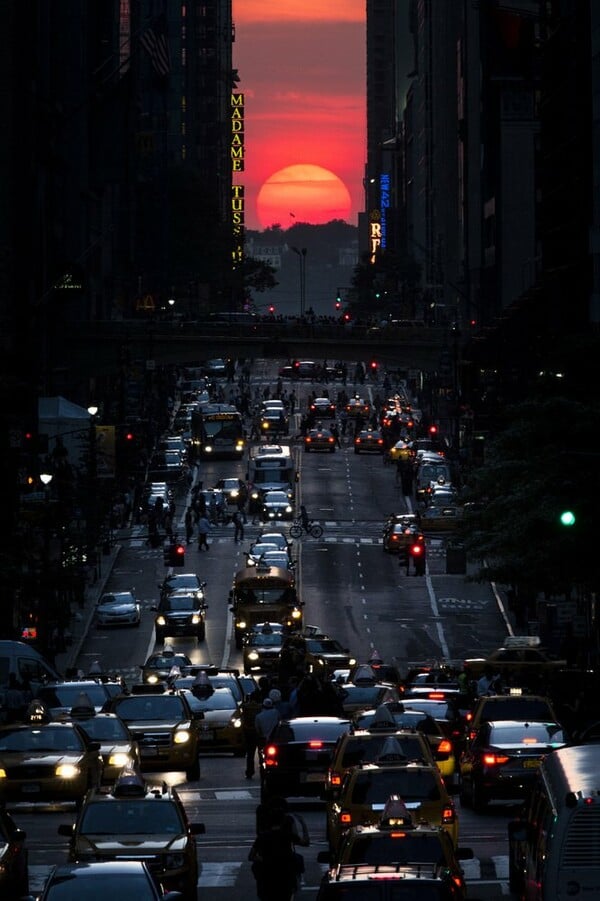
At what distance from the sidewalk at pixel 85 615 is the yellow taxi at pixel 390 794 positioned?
42.6 meters

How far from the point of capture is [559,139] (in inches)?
3750

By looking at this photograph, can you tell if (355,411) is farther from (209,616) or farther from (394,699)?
(394,699)

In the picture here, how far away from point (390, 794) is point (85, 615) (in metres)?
59.0

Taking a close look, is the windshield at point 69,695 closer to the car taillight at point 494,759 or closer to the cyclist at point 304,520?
the car taillight at point 494,759

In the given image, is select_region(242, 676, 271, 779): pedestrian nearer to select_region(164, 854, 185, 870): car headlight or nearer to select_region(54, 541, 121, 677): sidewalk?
select_region(164, 854, 185, 870): car headlight

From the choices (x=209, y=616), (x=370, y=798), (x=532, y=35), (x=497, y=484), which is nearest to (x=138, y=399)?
(x=532, y=35)

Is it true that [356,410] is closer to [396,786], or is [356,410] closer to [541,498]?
[541,498]

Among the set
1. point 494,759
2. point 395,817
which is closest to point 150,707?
point 494,759

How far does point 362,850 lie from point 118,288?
174634 mm

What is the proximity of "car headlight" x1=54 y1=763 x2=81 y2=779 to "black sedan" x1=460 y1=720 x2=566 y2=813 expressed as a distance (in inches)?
211

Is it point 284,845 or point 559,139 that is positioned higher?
point 559,139

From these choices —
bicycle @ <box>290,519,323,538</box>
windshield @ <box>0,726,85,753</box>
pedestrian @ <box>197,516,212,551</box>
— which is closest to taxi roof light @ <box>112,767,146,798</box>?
windshield @ <box>0,726,85,753</box>

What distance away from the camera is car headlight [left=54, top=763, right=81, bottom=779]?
30.9 metres

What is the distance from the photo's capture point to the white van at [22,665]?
48.1 m
